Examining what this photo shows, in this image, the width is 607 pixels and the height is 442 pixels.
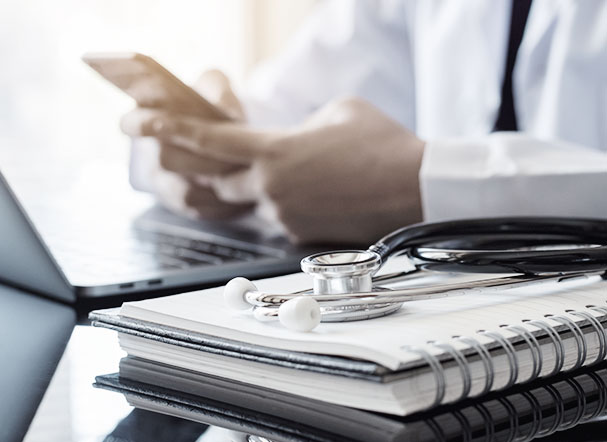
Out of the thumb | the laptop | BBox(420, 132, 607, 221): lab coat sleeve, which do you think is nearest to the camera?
the laptop

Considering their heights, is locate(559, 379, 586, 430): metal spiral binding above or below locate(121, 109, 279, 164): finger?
below

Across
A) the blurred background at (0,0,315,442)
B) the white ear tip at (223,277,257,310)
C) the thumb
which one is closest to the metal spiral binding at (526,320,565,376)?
the white ear tip at (223,277,257,310)

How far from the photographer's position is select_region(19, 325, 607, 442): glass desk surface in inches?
10.9

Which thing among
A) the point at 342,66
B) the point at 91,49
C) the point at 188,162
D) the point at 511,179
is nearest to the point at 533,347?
the point at 511,179

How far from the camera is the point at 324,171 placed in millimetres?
731

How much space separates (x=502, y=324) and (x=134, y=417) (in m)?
0.13

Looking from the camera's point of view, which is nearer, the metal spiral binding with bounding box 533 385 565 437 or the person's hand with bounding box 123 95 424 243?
the metal spiral binding with bounding box 533 385 565 437

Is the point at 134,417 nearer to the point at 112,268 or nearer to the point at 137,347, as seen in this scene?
the point at 137,347

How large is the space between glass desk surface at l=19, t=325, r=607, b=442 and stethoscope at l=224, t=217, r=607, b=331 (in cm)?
5

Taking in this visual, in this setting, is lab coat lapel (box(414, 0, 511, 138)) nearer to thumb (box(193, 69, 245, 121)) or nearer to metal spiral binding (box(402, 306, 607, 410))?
thumb (box(193, 69, 245, 121))

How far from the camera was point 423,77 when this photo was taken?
1.18m

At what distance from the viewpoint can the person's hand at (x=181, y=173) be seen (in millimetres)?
757

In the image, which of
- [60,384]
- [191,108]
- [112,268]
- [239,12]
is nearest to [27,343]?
[60,384]

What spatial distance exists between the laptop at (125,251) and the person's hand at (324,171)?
1.5 inches
